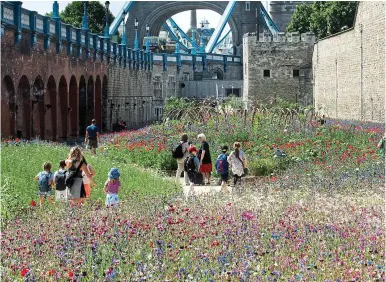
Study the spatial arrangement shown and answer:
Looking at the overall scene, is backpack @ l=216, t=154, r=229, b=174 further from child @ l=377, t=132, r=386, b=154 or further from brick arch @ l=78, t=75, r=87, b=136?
brick arch @ l=78, t=75, r=87, b=136

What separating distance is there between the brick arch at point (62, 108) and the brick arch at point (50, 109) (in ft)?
3.02

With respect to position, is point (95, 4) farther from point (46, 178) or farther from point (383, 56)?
point (46, 178)

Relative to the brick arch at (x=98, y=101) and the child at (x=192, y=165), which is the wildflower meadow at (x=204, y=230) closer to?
the child at (x=192, y=165)

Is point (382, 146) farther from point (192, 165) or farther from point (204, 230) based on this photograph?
point (204, 230)

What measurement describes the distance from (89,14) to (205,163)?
75474 mm

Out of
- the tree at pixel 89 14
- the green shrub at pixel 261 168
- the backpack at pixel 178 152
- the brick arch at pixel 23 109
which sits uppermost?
the tree at pixel 89 14

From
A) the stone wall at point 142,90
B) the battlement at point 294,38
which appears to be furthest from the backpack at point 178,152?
the battlement at point 294,38

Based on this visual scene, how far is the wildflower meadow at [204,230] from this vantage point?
26.7 ft

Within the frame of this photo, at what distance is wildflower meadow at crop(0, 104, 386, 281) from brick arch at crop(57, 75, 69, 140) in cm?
1996

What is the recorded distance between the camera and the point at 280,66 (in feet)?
185

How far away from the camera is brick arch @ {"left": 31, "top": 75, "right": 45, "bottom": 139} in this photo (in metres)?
34.6

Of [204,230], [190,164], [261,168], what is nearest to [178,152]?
[190,164]

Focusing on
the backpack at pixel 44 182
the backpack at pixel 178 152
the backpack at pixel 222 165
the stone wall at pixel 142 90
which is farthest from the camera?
the stone wall at pixel 142 90

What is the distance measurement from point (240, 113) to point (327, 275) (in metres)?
24.0
